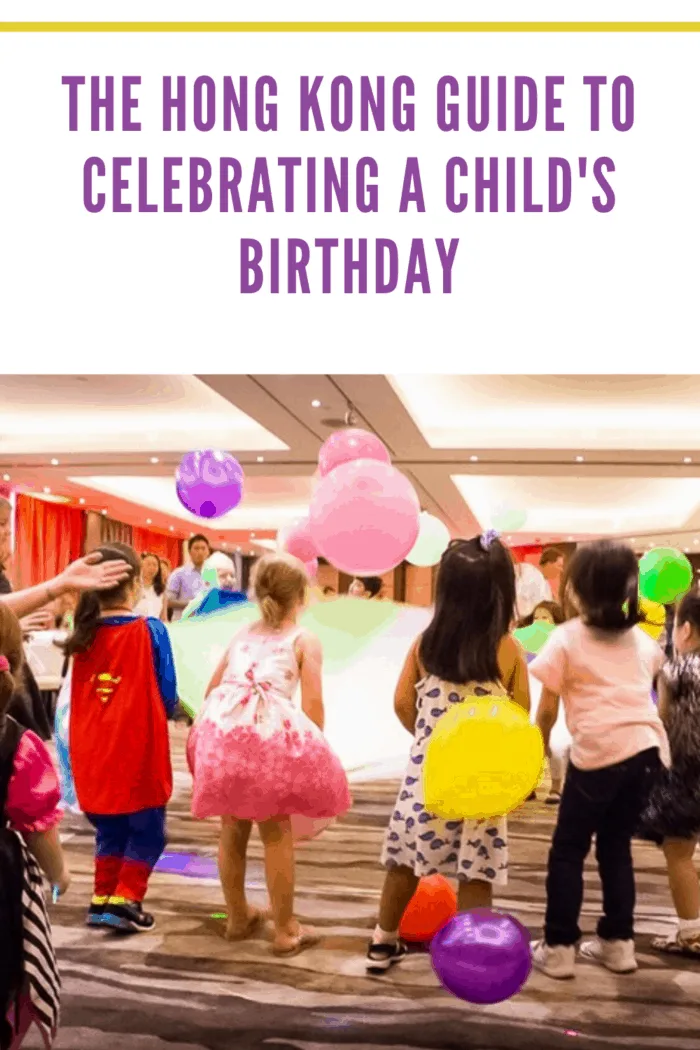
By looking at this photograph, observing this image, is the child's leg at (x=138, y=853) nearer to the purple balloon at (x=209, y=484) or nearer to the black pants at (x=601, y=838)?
the black pants at (x=601, y=838)

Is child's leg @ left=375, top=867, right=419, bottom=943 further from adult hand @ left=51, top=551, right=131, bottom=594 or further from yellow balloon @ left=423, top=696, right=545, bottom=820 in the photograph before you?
adult hand @ left=51, top=551, right=131, bottom=594

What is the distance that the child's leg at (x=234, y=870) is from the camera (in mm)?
2744

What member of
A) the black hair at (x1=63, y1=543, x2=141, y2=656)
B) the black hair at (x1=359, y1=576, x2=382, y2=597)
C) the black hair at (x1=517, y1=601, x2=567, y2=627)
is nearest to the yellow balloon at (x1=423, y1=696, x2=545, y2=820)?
the black hair at (x1=63, y1=543, x2=141, y2=656)

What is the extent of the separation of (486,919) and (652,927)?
1053 mm

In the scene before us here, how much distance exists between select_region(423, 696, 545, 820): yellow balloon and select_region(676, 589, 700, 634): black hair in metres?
0.79

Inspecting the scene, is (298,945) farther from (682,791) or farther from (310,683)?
(682,791)

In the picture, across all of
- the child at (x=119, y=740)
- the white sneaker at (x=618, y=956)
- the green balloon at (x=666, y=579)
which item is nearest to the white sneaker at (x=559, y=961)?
the white sneaker at (x=618, y=956)

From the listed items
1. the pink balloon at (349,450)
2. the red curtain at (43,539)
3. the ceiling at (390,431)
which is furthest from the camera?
the red curtain at (43,539)

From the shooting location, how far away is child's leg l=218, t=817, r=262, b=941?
274 centimetres

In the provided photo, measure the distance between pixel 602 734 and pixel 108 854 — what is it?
1513mm

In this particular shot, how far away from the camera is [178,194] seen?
6.61ft

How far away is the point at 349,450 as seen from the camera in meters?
4.20

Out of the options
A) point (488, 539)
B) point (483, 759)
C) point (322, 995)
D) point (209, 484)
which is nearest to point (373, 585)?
point (209, 484)

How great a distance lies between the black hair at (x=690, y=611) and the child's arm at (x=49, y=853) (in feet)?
6.01
